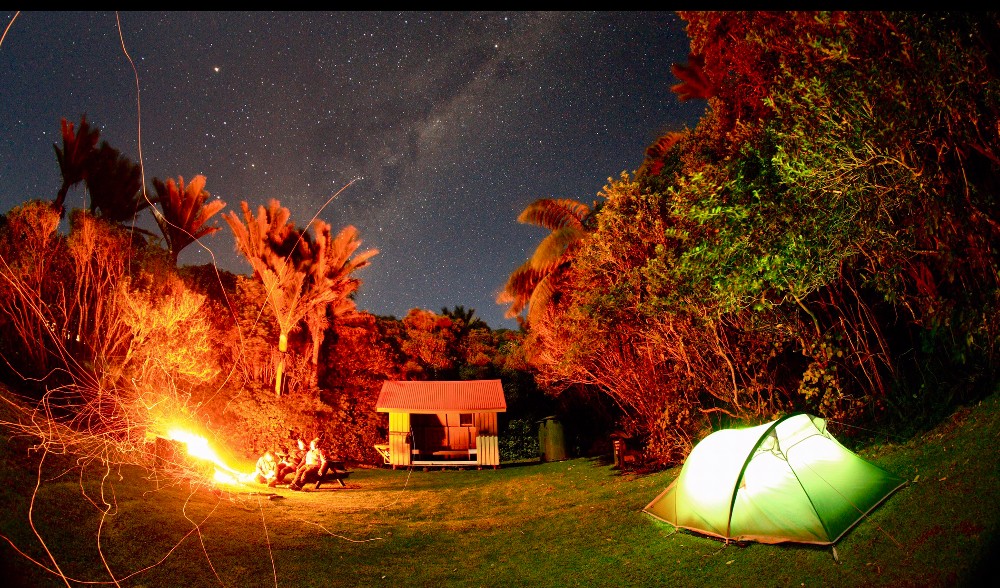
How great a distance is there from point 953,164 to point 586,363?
10.9 meters

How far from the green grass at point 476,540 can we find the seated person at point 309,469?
7.96 feet

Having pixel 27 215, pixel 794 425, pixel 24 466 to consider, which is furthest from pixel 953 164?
pixel 27 215

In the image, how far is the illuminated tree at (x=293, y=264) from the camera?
67.3 ft

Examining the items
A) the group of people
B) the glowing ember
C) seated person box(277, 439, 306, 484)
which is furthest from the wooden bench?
the glowing ember

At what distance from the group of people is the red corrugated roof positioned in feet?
23.1

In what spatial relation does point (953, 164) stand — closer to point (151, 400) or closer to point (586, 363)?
point (586, 363)

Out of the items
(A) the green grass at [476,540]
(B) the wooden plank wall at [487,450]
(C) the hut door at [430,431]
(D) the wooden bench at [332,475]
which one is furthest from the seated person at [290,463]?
(C) the hut door at [430,431]

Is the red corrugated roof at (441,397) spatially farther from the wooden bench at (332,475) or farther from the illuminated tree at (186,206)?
the illuminated tree at (186,206)

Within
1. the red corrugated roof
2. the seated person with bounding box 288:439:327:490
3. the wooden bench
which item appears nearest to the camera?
the seated person with bounding box 288:439:327:490

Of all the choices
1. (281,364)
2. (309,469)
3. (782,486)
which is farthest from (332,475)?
(782,486)

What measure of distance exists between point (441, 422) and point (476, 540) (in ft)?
48.0

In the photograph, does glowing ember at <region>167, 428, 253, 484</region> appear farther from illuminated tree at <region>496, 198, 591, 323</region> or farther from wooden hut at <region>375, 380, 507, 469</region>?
illuminated tree at <region>496, 198, 591, 323</region>

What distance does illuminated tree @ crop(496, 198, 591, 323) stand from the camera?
22188mm

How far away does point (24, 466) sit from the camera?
24.0ft
